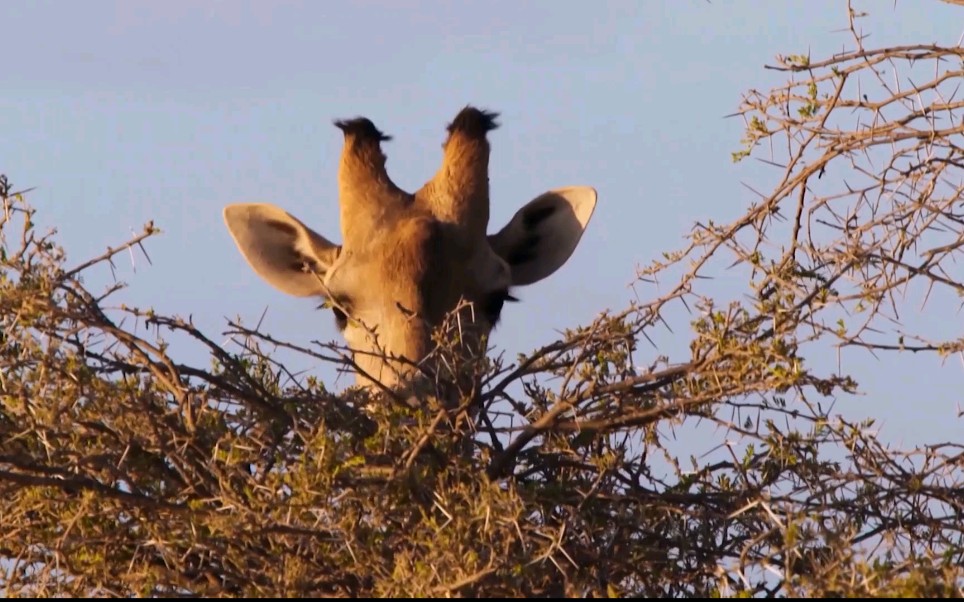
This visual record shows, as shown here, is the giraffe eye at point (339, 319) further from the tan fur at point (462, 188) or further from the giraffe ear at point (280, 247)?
the tan fur at point (462, 188)

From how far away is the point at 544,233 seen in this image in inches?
246

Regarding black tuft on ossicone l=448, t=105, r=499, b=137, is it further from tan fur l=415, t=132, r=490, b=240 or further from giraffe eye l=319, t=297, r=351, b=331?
giraffe eye l=319, t=297, r=351, b=331

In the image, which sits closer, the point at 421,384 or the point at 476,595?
the point at 476,595

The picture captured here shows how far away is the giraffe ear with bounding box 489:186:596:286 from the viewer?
6.16m

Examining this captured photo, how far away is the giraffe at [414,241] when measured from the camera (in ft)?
18.3

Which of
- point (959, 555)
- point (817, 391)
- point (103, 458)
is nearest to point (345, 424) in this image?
point (103, 458)

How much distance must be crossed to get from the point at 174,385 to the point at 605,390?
106 centimetres

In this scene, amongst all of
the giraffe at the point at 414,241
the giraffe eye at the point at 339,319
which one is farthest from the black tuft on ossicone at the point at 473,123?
the giraffe eye at the point at 339,319

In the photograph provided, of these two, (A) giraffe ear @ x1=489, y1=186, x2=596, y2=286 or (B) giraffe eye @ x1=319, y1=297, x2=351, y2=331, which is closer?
(B) giraffe eye @ x1=319, y1=297, x2=351, y2=331

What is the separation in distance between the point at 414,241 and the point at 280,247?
2.25 feet

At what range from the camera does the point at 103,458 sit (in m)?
4.11

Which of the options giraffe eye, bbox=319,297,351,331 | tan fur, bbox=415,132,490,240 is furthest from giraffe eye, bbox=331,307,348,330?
tan fur, bbox=415,132,490,240

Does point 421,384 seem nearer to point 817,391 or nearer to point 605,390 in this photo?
point 605,390

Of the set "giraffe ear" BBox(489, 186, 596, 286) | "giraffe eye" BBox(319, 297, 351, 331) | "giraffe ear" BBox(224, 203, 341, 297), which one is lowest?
"giraffe eye" BBox(319, 297, 351, 331)
